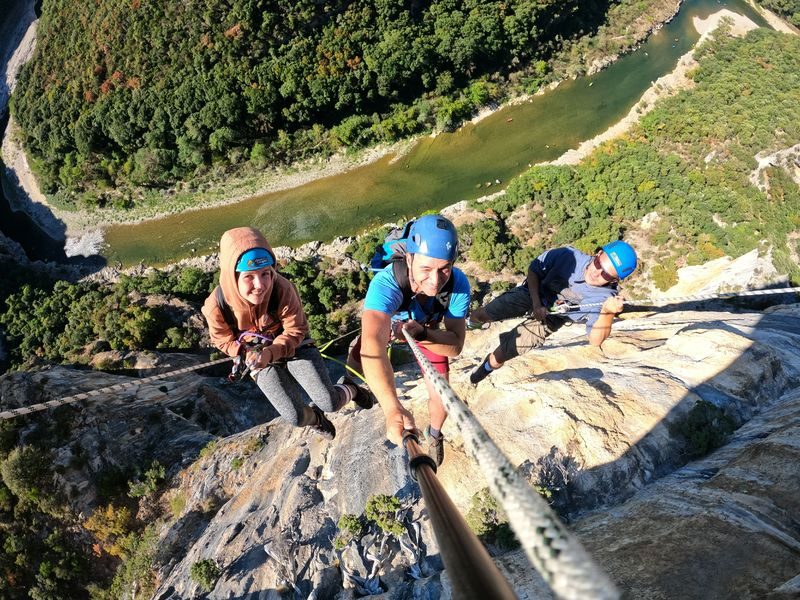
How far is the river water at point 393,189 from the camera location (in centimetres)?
1872

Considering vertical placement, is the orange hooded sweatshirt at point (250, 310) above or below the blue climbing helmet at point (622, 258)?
above

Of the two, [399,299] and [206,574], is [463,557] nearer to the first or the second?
[399,299]

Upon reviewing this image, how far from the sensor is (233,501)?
7.00m

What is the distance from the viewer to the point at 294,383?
15.8ft

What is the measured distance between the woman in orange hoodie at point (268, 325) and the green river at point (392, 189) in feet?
47.3

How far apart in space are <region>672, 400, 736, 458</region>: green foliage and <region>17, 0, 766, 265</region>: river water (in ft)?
49.1

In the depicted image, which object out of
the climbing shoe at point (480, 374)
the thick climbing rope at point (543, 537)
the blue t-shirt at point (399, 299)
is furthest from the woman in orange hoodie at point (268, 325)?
the thick climbing rope at point (543, 537)

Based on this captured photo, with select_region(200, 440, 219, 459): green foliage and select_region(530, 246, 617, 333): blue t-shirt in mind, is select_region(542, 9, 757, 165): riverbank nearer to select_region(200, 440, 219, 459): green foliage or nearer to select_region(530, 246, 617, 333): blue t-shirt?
select_region(530, 246, 617, 333): blue t-shirt

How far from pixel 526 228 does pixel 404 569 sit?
14851mm

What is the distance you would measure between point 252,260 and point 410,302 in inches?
56.0

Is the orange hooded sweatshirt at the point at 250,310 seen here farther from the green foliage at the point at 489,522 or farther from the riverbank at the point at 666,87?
the riverbank at the point at 666,87

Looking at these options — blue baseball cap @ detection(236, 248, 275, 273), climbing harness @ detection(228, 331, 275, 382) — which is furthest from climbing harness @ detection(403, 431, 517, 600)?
climbing harness @ detection(228, 331, 275, 382)

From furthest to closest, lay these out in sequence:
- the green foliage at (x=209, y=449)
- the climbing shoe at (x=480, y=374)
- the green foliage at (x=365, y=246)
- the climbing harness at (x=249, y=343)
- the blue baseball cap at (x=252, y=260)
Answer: the green foliage at (x=365, y=246) < the green foliage at (x=209, y=449) < the climbing shoe at (x=480, y=374) < the climbing harness at (x=249, y=343) < the blue baseball cap at (x=252, y=260)

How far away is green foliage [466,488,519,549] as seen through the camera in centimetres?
425
